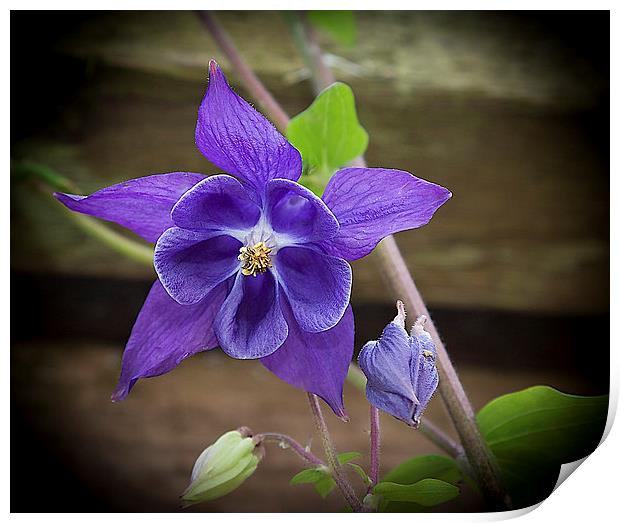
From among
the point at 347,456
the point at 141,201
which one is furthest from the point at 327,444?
the point at 141,201

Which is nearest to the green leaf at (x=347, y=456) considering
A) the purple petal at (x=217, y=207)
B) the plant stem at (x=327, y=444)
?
the plant stem at (x=327, y=444)

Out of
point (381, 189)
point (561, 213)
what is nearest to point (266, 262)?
point (381, 189)

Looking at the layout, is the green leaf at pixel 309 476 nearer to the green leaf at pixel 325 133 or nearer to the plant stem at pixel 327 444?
the plant stem at pixel 327 444

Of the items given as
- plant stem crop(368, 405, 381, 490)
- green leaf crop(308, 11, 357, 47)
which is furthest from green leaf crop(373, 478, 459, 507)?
green leaf crop(308, 11, 357, 47)

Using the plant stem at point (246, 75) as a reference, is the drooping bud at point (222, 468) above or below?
below

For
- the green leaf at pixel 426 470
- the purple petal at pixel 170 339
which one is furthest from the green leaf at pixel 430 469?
the purple petal at pixel 170 339

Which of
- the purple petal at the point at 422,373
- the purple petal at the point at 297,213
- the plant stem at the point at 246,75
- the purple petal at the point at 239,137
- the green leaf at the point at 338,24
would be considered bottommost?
the purple petal at the point at 422,373
